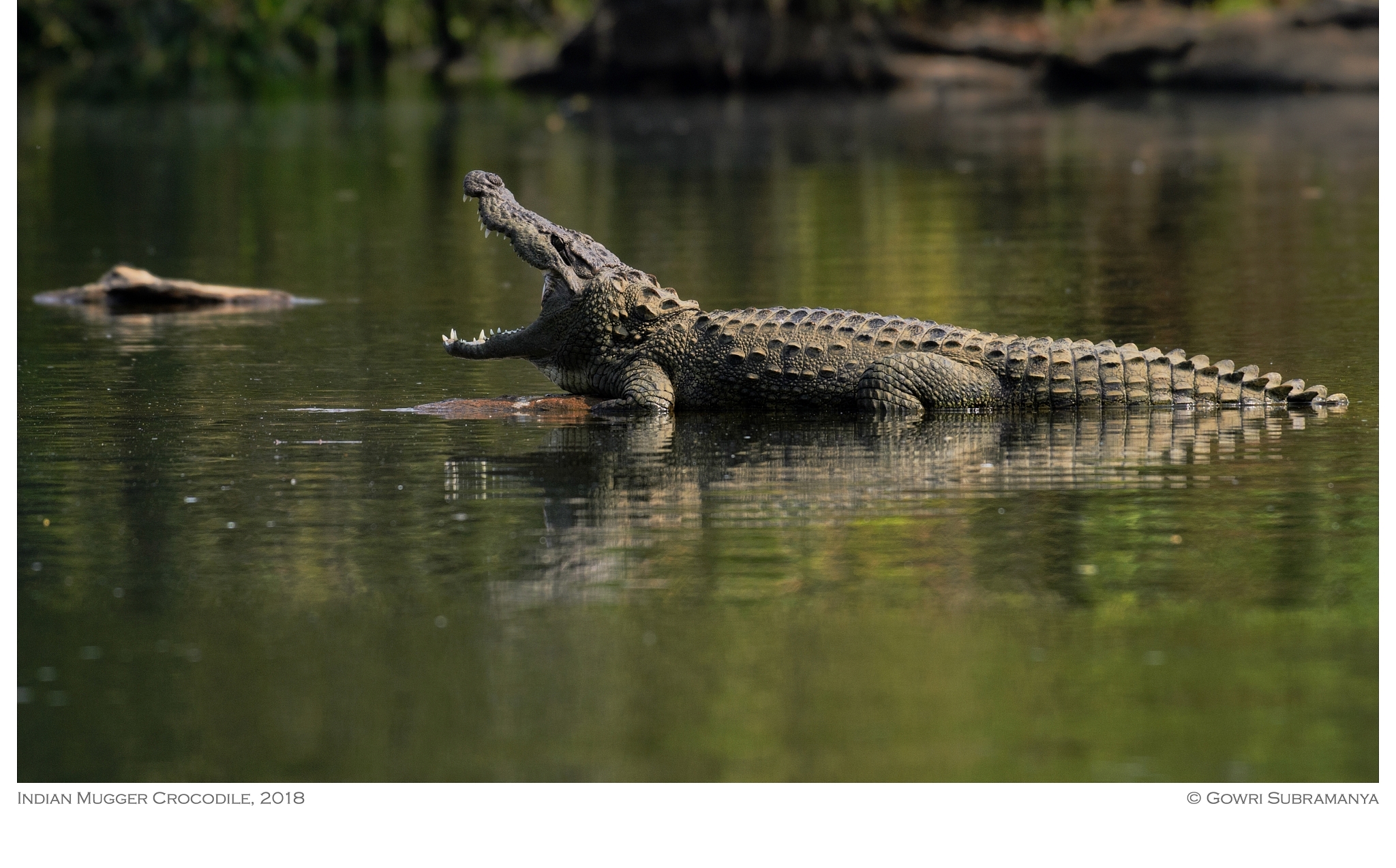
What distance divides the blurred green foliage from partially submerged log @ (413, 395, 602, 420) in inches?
1097

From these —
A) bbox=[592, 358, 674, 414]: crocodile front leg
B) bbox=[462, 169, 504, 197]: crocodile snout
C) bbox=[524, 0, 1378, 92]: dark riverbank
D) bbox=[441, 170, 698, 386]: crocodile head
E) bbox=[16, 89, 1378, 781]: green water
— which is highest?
bbox=[524, 0, 1378, 92]: dark riverbank

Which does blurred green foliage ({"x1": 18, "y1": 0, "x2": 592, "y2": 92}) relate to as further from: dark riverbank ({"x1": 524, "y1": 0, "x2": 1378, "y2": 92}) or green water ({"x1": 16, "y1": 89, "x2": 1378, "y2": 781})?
green water ({"x1": 16, "y1": 89, "x2": 1378, "y2": 781})

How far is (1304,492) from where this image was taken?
316 inches

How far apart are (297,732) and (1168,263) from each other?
1171 centimetres

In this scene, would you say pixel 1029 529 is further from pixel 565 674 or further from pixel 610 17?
pixel 610 17

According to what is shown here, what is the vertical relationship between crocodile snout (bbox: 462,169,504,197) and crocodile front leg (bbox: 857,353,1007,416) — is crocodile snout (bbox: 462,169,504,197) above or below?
above

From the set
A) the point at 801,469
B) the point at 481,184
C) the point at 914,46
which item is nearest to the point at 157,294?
the point at 481,184

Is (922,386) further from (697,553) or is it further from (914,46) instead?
(914,46)

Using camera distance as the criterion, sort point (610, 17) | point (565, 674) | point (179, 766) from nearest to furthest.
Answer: point (179, 766) → point (565, 674) → point (610, 17)

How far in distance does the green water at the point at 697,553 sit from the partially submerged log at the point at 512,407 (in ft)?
0.63

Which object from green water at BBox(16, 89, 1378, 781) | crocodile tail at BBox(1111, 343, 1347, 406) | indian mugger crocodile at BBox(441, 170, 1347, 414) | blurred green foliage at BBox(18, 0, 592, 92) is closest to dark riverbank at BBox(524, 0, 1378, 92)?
blurred green foliage at BBox(18, 0, 592, 92)

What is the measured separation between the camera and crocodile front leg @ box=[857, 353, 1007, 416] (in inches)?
391

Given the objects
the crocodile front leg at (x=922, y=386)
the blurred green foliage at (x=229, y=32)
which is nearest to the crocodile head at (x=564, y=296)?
the crocodile front leg at (x=922, y=386)

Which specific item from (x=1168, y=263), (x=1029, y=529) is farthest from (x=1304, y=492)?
(x=1168, y=263)
